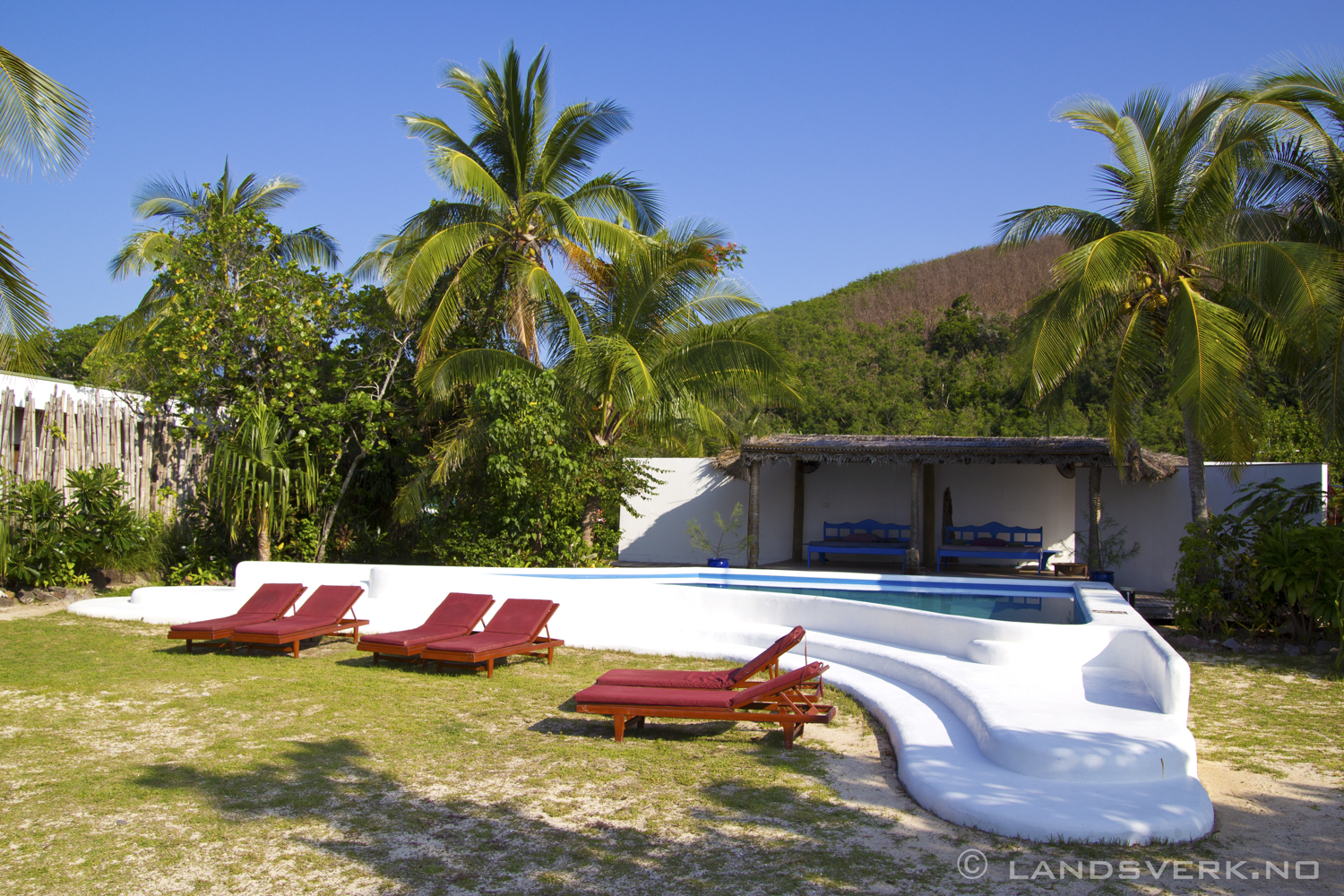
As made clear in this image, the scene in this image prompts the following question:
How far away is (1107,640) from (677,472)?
461 inches

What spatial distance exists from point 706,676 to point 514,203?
386 inches

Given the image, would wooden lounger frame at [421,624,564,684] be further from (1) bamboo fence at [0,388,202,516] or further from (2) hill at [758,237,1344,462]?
(2) hill at [758,237,1344,462]

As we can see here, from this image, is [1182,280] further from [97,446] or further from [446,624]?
[97,446]

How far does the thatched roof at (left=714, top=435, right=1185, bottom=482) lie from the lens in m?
14.7

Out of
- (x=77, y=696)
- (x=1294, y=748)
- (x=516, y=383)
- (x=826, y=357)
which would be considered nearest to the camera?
(x=1294, y=748)

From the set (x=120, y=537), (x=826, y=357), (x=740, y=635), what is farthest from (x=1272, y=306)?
(x=826, y=357)

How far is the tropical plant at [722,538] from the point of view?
1828 centimetres

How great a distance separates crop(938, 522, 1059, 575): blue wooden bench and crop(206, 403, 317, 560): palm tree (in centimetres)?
1049

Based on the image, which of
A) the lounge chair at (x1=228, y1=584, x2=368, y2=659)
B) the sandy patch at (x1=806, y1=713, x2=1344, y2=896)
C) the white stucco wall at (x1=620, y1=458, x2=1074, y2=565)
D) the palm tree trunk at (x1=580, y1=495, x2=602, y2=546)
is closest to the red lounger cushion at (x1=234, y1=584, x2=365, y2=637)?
the lounge chair at (x1=228, y1=584, x2=368, y2=659)

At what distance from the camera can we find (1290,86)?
10.5m

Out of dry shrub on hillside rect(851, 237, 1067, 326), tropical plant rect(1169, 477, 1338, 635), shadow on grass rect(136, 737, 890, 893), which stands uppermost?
dry shrub on hillside rect(851, 237, 1067, 326)

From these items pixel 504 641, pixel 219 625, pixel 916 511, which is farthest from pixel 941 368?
pixel 219 625

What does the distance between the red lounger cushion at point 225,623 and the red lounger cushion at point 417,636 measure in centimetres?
147

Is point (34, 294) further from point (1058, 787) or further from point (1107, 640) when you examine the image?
point (1107, 640)
